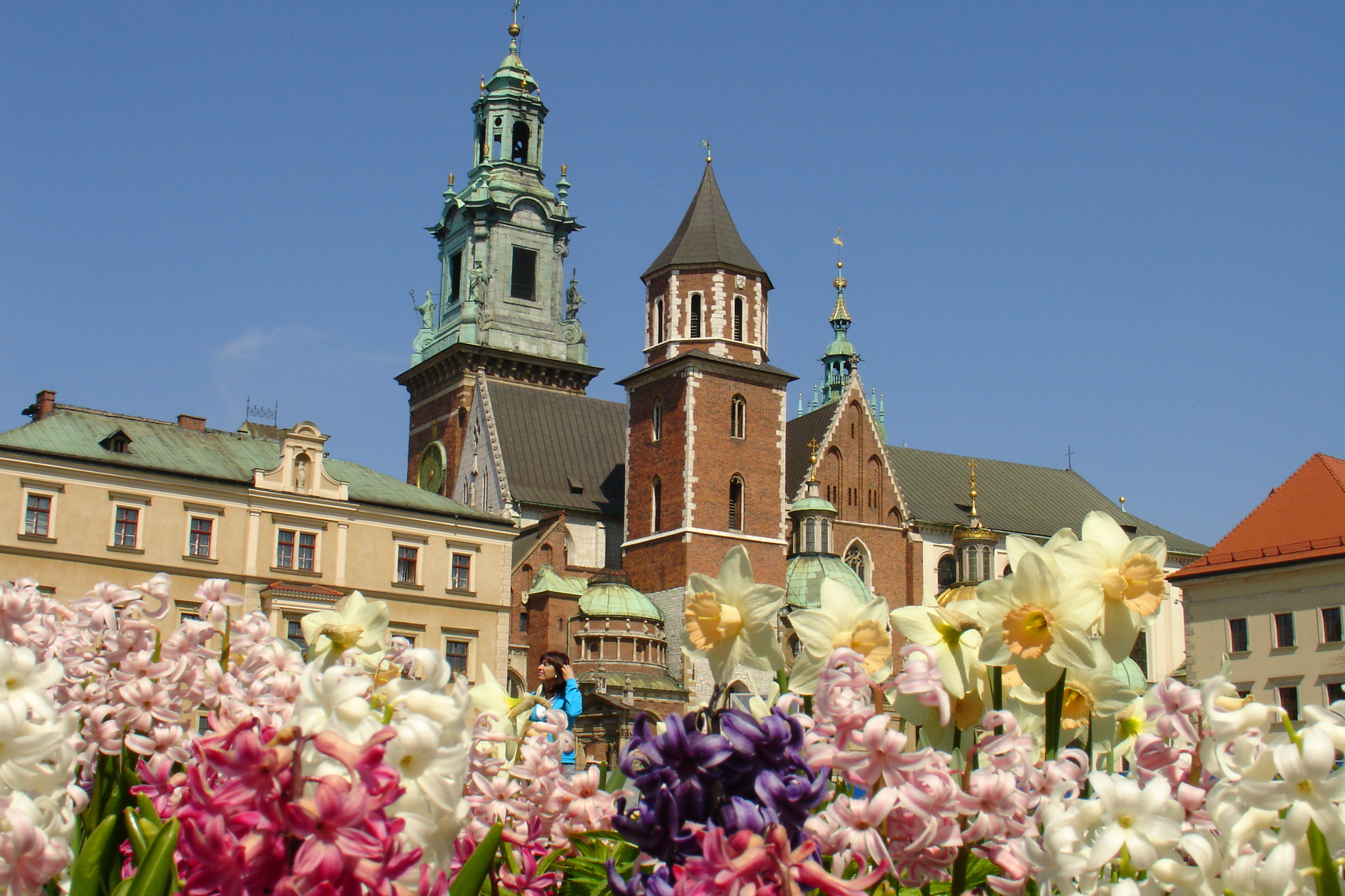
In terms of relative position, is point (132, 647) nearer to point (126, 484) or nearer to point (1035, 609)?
point (1035, 609)

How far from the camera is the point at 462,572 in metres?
38.1

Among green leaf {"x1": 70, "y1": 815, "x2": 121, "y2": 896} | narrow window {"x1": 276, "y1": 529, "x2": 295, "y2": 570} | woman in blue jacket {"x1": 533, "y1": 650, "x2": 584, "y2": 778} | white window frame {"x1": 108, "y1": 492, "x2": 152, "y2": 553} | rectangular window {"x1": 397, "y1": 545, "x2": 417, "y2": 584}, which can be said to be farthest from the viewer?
rectangular window {"x1": 397, "y1": 545, "x2": 417, "y2": 584}

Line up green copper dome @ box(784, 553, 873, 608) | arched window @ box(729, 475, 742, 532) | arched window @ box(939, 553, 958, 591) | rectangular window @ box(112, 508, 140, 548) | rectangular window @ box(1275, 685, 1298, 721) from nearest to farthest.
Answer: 1. rectangular window @ box(112, 508, 140, 548)
2. rectangular window @ box(1275, 685, 1298, 721)
3. green copper dome @ box(784, 553, 873, 608)
4. arched window @ box(729, 475, 742, 532)
5. arched window @ box(939, 553, 958, 591)

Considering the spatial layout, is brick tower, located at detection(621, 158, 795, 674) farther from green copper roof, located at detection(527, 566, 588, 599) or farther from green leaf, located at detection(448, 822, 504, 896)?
green leaf, located at detection(448, 822, 504, 896)

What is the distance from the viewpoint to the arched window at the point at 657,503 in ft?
149

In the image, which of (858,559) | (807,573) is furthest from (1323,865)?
(858,559)

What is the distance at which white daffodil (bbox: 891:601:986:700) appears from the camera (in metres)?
3.76

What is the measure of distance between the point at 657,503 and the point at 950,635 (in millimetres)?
41911

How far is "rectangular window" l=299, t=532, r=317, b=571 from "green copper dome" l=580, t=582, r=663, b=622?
919 centimetres

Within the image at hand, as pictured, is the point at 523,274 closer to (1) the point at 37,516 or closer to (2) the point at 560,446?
(2) the point at 560,446

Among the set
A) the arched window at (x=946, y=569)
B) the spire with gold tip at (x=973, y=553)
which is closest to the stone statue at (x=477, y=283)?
the arched window at (x=946, y=569)

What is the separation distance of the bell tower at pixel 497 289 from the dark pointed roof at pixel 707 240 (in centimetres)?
1084

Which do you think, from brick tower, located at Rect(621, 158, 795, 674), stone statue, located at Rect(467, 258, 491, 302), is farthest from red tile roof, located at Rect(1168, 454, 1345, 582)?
stone statue, located at Rect(467, 258, 491, 302)

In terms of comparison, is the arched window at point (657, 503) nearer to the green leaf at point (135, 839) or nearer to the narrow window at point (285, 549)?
the narrow window at point (285, 549)
